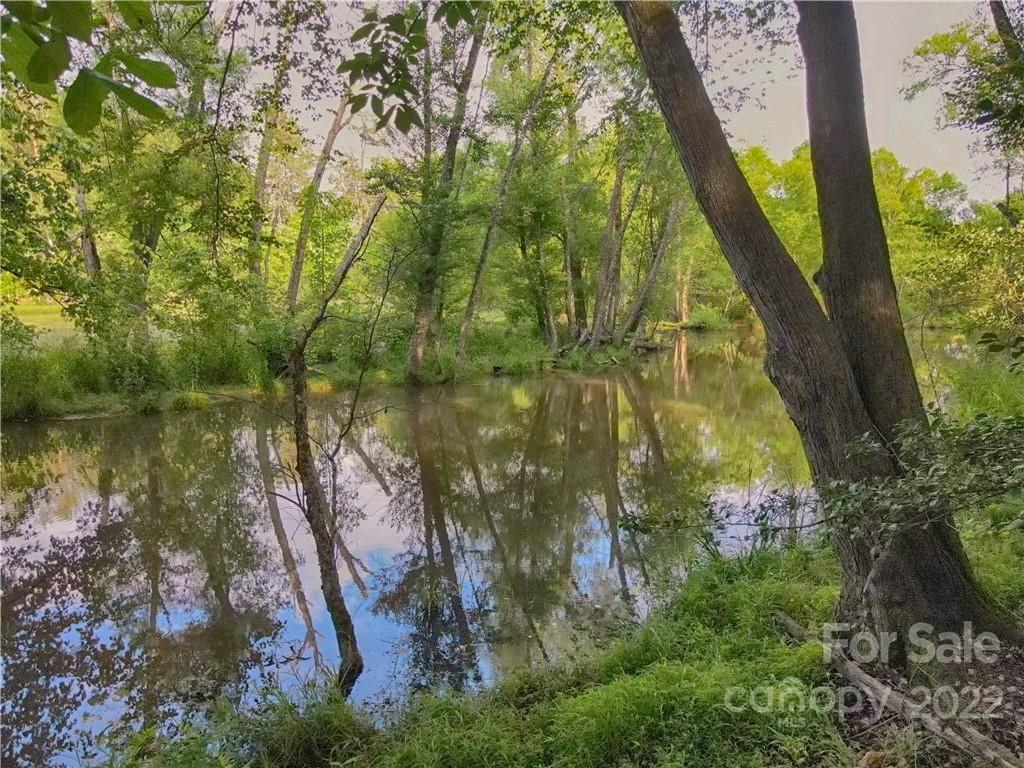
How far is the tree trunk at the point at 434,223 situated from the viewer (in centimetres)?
1277

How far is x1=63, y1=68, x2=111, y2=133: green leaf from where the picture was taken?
2.48ft

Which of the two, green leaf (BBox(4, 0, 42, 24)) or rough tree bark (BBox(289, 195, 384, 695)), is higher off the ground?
green leaf (BBox(4, 0, 42, 24))

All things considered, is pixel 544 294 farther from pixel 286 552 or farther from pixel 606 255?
pixel 286 552

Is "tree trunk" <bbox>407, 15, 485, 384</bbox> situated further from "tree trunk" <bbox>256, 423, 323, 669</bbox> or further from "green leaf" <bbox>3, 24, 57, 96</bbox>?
"green leaf" <bbox>3, 24, 57, 96</bbox>

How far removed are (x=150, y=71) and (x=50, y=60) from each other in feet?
0.39

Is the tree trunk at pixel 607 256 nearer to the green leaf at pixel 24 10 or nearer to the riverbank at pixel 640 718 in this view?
the riverbank at pixel 640 718

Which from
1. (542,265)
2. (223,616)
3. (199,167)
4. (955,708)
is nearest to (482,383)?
(542,265)

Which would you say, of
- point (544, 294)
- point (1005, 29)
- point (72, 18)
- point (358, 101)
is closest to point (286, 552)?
point (358, 101)

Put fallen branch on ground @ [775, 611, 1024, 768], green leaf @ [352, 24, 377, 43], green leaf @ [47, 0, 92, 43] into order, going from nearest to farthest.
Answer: green leaf @ [47, 0, 92, 43]
green leaf @ [352, 24, 377, 43]
fallen branch on ground @ [775, 611, 1024, 768]

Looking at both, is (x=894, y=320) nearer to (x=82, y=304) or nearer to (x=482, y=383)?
(x=82, y=304)

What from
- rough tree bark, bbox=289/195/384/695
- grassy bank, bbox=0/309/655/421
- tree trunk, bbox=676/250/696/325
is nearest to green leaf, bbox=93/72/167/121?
rough tree bark, bbox=289/195/384/695

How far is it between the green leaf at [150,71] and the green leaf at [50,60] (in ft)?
0.25

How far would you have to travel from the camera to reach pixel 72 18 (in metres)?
0.76

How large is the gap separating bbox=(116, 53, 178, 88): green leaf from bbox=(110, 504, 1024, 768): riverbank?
245 cm
